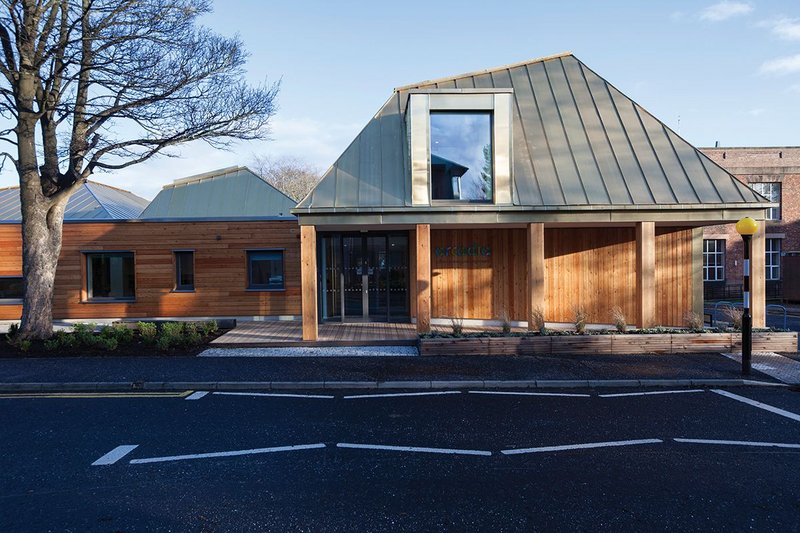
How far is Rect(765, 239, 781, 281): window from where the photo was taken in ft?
86.6

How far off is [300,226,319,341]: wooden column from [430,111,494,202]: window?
3237 millimetres

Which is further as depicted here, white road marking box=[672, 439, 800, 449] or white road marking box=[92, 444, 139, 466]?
white road marking box=[672, 439, 800, 449]

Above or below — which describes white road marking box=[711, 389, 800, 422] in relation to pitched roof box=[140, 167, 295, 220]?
below

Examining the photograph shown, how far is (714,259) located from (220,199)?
25.4 metres

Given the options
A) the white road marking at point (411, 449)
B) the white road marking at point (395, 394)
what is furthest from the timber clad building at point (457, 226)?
the white road marking at point (411, 449)

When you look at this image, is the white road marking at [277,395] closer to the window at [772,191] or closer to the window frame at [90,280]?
the window frame at [90,280]

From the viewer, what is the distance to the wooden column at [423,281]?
1145cm

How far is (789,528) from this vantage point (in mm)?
3752

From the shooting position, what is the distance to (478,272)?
1448 centimetres

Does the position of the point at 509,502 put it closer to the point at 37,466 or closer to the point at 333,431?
the point at 333,431

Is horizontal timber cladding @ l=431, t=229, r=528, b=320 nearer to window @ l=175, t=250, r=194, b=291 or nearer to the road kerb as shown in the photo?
the road kerb

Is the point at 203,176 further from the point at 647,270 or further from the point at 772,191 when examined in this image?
the point at 772,191

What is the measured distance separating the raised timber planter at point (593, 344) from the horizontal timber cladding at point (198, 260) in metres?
7.16

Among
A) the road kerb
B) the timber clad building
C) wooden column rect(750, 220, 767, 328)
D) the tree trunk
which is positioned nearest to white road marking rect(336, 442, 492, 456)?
the road kerb
